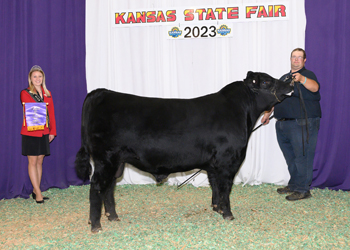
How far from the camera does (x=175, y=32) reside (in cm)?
527

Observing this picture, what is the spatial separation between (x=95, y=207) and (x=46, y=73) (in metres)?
2.83

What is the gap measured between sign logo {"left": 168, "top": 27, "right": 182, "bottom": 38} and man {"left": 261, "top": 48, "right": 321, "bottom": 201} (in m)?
1.88

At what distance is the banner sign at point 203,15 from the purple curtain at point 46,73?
0.84 meters

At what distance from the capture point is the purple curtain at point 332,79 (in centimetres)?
485

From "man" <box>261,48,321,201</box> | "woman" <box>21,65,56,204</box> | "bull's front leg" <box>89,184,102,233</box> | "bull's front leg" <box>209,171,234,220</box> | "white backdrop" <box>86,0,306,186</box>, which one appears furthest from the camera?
"white backdrop" <box>86,0,306,186</box>

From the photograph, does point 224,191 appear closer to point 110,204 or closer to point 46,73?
point 110,204

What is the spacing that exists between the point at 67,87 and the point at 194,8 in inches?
98.6

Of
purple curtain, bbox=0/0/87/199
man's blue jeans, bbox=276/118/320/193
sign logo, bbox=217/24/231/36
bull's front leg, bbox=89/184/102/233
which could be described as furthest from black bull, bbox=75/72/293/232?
purple curtain, bbox=0/0/87/199

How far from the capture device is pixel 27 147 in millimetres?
4402

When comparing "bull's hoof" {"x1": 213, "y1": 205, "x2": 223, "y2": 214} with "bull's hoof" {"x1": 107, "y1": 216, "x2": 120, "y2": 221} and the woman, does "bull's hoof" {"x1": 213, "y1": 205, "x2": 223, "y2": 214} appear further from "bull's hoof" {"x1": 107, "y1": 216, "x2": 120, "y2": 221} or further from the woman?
the woman

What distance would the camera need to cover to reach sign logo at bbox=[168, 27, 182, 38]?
5261 mm

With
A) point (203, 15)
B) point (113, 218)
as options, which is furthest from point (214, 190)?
point (203, 15)

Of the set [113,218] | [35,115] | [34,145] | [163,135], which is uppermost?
[35,115]

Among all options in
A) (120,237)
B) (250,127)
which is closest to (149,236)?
(120,237)
